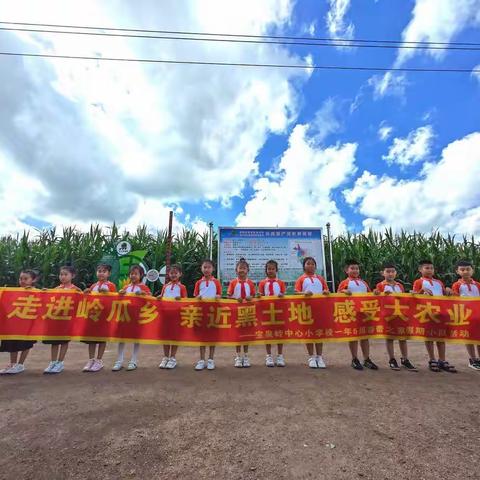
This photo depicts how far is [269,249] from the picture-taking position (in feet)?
26.8

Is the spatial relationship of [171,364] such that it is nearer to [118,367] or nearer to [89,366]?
[118,367]

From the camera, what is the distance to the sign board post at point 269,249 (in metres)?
8.01

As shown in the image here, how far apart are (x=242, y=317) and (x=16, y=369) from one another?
3348mm

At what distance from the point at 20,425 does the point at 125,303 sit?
7.41 feet

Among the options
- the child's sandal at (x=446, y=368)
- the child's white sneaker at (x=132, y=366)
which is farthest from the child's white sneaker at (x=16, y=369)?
the child's sandal at (x=446, y=368)

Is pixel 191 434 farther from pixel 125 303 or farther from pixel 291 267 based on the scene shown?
pixel 291 267

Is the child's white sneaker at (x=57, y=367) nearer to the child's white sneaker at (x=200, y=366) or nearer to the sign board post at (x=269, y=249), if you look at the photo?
the child's white sneaker at (x=200, y=366)

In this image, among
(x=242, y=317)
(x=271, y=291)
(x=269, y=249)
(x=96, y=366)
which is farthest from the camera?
(x=269, y=249)

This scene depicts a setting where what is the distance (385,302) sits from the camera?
5.08 m

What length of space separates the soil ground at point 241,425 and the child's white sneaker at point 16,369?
0.24 m

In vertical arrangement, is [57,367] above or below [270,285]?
below

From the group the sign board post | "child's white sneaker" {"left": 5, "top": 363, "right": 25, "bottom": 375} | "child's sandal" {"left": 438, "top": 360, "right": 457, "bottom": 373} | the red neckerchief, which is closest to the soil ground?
"child's sandal" {"left": 438, "top": 360, "right": 457, "bottom": 373}

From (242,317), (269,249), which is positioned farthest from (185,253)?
(242,317)

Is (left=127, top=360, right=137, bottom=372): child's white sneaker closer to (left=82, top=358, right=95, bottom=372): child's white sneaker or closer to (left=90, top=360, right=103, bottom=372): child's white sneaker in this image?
(left=90, top=360, right=103, bottom=372): child's white sneaker
